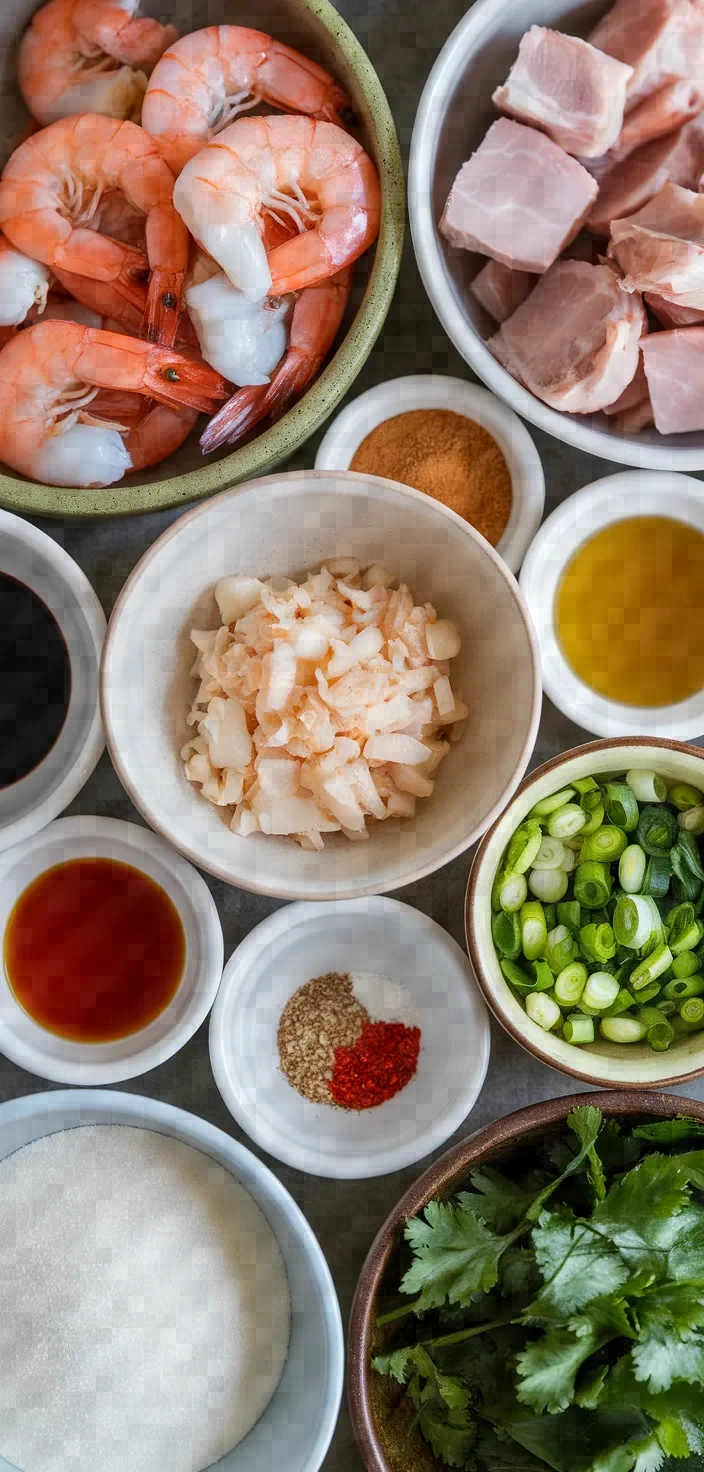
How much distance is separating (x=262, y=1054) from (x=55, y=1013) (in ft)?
1.11

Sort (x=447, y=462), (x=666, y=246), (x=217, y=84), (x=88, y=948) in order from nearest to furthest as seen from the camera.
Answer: (x=666, y=246) → (x=217, y=84) → (x=447, y=462) → (x=88, y=948)

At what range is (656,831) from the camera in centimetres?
171

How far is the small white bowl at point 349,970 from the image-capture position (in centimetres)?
168

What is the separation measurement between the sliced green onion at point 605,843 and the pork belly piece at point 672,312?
0.75 metres

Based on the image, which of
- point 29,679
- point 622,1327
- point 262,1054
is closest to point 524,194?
point 29,679

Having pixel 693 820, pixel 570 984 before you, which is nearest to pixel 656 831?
pixel 693 820

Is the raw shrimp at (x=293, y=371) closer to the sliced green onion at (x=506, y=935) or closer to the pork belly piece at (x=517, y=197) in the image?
the pork belly piece at (x=517, y=197)

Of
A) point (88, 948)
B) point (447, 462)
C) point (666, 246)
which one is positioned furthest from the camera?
point (88, 948)

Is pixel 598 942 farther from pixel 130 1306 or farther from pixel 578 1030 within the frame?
pixel 130 1306

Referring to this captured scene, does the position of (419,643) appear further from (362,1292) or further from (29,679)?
(362,1292)

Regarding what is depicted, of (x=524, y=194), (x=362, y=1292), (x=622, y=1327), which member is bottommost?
(x=362, y=1292)

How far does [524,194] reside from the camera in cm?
158

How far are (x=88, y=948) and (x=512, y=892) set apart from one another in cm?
69

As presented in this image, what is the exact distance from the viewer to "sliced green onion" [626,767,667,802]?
1.70 m
